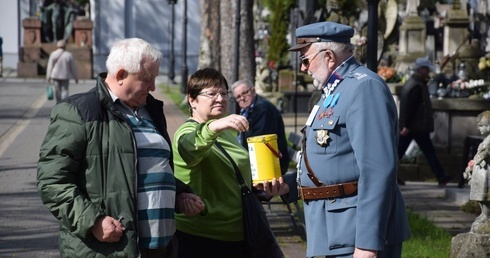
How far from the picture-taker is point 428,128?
15.3 m

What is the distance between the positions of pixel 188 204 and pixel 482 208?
4291 millimetres

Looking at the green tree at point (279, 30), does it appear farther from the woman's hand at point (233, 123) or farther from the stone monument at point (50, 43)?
the woman's hand at point (233, 123)

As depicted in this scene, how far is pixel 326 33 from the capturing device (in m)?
4.96

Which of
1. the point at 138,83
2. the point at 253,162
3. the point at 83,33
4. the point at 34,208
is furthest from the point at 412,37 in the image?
the point at 138,83

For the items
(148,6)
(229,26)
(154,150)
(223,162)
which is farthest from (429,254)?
(148,6)

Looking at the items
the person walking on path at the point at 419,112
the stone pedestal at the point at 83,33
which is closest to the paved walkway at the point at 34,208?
the person walking on path at the point at 419,112

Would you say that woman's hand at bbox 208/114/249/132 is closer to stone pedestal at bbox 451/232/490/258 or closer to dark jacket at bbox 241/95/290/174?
stone pedestal at bbox 451/232/490/258

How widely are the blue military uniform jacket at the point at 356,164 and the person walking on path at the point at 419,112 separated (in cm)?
1034

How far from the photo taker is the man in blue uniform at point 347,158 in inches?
186

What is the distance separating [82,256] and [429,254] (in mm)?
5049

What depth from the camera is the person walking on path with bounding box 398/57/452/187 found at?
602 inches

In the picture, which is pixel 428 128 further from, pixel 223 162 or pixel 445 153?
pixel 223 162

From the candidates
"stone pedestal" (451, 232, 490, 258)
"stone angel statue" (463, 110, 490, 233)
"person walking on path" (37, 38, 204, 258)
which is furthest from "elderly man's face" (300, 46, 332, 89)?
"stone angel statue" (463, 110, 490, 233)

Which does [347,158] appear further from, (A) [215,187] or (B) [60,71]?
(B) [60,71]
